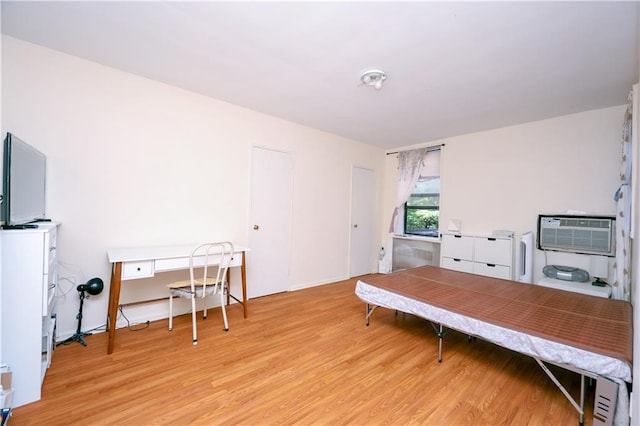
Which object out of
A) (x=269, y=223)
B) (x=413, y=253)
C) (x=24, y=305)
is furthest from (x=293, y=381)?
(x=413, y=253)

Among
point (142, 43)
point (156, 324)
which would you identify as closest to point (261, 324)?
point (156, 324)

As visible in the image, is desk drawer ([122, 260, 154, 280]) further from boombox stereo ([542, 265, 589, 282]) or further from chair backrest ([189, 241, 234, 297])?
boombox stereo ([542, 265, 589, 282])

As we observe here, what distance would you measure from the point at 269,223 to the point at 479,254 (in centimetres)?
306

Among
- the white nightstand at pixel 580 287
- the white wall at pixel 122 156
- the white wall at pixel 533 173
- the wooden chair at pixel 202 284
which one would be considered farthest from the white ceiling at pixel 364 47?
the white nightstand at pixel 580 287

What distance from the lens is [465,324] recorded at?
1985 mm

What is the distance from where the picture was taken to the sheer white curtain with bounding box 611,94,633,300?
2.44m

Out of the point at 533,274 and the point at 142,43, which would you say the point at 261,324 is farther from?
the point at 533,274

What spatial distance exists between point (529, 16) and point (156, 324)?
401cm

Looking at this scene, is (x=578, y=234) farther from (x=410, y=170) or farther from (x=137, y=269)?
(x=137, y=269)

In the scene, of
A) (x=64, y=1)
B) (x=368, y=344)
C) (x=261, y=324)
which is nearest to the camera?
(x=64, y=1)

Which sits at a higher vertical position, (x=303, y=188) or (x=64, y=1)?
(x=64, y=1)

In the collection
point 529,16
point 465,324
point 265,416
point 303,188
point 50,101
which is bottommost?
point 265,416

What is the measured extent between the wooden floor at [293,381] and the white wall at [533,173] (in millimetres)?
2149

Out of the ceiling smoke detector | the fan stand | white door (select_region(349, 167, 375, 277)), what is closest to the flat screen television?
the fan stand
